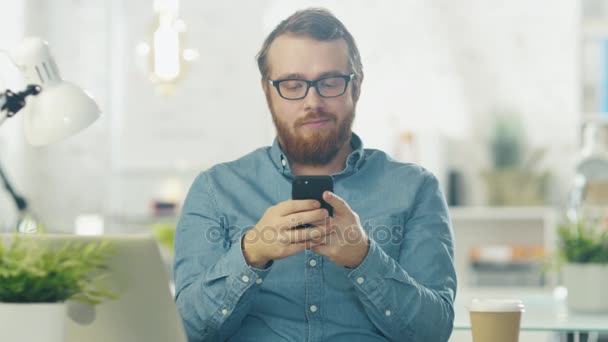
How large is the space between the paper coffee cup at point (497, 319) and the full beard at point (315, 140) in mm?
397

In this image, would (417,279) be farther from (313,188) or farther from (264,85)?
(264,85)

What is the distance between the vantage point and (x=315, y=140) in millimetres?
1724

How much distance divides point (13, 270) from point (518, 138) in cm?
403

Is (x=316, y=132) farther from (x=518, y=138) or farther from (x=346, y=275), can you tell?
(x=518, y=138)

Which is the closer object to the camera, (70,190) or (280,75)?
(280,75)

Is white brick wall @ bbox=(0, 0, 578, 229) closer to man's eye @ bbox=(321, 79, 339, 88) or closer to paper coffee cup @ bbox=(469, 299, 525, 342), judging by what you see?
man's eye @ bbox=(321, 79, 339, 88)

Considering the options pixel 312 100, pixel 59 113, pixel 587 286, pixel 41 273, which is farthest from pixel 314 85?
pixel 587 286

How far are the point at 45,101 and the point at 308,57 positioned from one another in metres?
0.53

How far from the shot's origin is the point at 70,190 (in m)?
5.51

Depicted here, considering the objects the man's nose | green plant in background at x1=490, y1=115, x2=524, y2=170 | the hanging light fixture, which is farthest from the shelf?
the man's nose

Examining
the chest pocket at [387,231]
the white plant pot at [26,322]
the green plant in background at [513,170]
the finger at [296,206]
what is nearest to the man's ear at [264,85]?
the chest pocket at [387,231]

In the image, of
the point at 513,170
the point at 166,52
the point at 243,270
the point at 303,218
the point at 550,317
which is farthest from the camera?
the point at 513,170

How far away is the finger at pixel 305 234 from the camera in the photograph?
1429mm

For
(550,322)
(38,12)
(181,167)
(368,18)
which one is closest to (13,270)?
(550,322)
